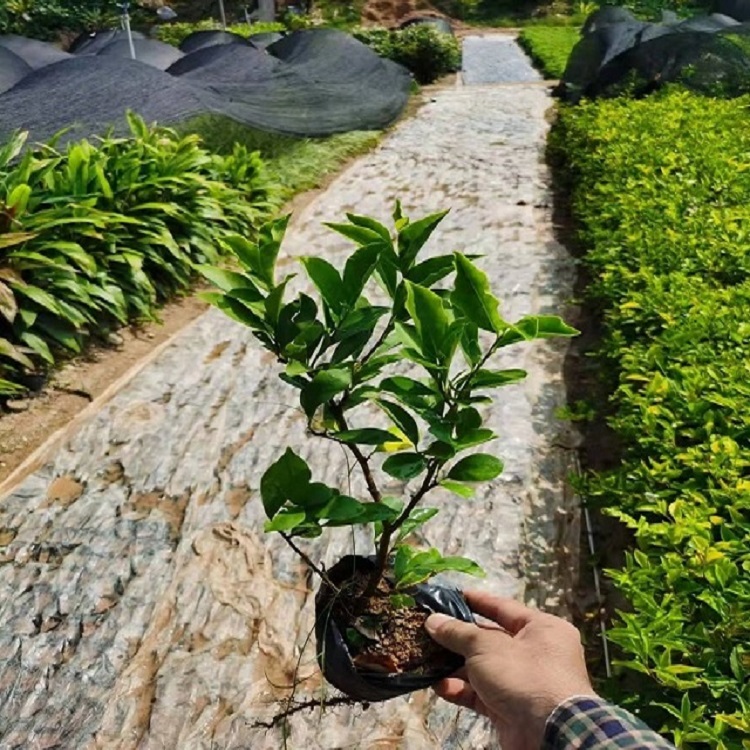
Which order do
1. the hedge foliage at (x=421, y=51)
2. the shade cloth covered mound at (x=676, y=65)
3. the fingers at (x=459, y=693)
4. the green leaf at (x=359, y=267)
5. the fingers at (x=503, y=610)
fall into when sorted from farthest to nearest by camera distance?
1. the hedge foliage at (x=421, y=51)
2. the shade cloth covered mound at (x=676, y=65)
3. the fingers at (x=459, y=693)
4. the fingers at (x=503, y=610)
5. the green leaf at (x=359, y=267)

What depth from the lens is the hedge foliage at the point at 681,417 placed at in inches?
63.9

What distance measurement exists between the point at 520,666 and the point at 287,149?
754cm

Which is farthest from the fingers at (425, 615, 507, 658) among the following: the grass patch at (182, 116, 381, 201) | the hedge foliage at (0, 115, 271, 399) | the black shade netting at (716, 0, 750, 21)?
the black shade netting at (716, 0, 750, 21)

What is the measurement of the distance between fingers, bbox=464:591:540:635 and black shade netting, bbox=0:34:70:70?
10.1 m

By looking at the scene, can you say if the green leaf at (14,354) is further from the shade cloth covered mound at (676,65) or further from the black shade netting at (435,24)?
the black shade netting at (435,24)

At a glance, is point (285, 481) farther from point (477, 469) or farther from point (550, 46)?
point (550, 46)

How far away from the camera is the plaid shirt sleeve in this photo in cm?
109

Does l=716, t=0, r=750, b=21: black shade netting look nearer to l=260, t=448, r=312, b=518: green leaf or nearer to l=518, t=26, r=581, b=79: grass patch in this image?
l=518, t=26, r=581, b=79: grass patch

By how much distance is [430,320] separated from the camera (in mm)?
1131

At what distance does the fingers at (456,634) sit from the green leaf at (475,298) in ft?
1.80

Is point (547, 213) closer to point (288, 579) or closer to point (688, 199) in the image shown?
point (688, 199)

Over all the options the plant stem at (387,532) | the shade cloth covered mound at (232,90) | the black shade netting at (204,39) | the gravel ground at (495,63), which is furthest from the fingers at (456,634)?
the gravel ground at (495,63)

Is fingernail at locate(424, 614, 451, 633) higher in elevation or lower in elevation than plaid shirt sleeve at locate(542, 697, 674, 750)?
lower

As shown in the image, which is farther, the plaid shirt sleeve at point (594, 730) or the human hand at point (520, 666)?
the human hand at point (520, 666)
